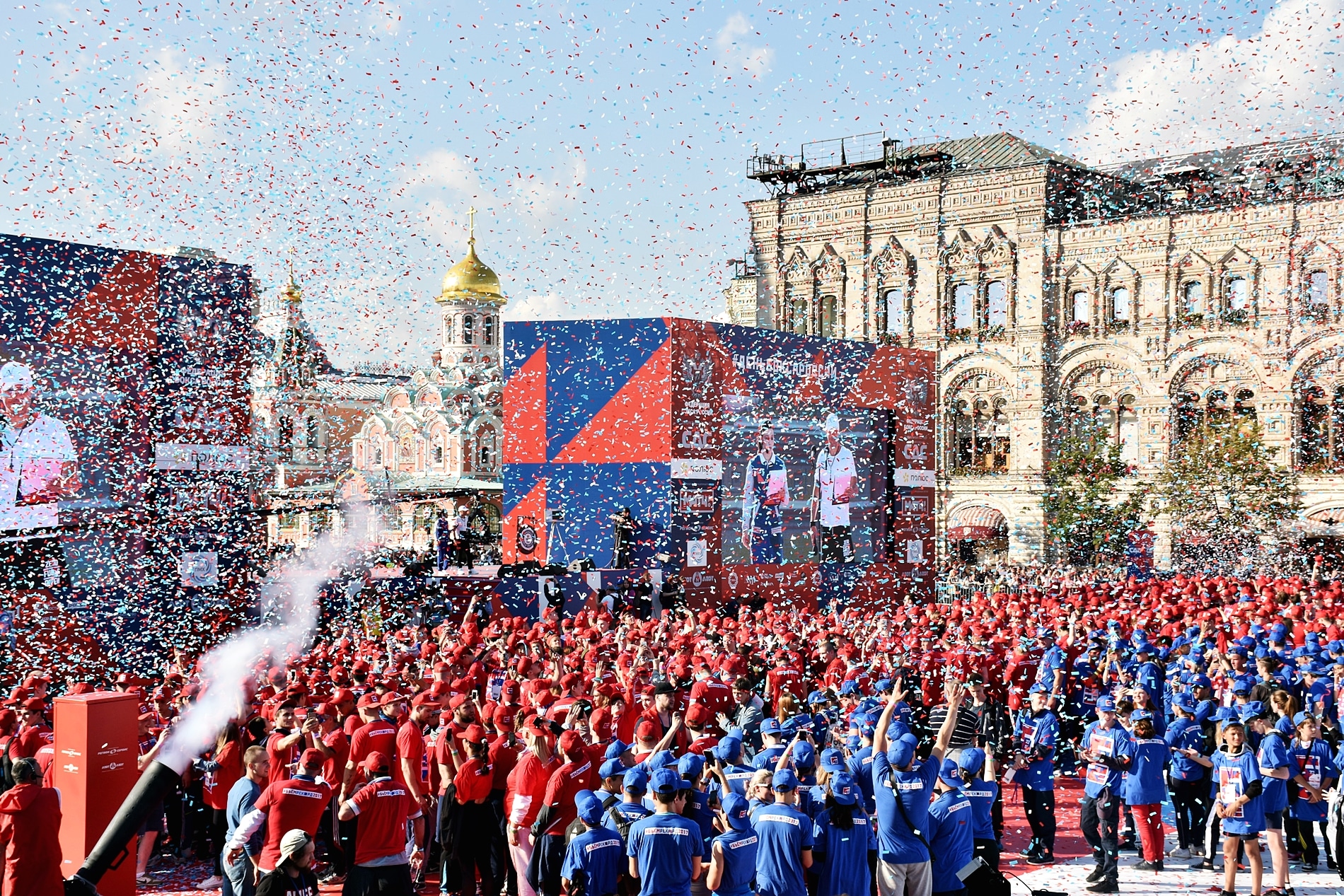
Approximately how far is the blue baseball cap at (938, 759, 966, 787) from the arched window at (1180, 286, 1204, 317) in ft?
121

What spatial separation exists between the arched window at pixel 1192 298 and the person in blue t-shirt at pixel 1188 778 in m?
32.8

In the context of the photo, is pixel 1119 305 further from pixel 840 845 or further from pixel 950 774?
pixel 840 845

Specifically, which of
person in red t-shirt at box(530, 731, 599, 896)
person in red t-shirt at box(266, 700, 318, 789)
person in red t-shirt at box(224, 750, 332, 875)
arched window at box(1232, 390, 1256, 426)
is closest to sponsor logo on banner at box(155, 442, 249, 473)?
person in red t-shirt at box(266, 700, 318, 789)

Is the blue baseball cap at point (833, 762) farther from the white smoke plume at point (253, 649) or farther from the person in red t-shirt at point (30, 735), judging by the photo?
the person in red t-shirt at point (30, 735)

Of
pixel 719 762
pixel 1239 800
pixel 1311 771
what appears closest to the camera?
pixel 719 762

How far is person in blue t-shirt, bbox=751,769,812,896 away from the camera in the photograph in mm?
7312

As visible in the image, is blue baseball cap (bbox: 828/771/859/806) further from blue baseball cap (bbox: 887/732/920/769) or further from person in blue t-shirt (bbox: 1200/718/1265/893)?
person in blue t-shirt (bbox: 1200/718/1265/893)

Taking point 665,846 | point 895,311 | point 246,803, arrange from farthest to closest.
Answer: point 895,311 → point 246,803 → point 665,846

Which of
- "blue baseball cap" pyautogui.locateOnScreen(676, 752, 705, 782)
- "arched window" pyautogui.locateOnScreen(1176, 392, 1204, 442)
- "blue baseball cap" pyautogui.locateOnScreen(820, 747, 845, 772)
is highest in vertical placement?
"arched window" pyautogui.locateOnScreen(1176, 392, 1204, 442)

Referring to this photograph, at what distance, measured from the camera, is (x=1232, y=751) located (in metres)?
9.92

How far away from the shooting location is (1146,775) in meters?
10.6

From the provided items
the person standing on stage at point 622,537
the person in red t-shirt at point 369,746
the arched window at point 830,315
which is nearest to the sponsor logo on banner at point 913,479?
the person standing on stage at point 622,537

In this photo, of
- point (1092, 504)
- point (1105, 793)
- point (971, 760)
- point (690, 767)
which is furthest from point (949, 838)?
point (1092, 504)

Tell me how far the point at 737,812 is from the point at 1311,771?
566cm
